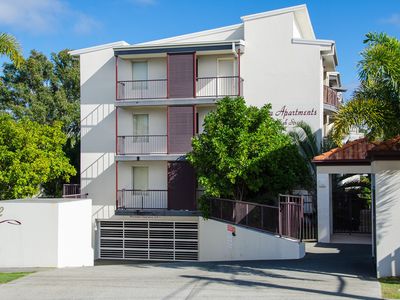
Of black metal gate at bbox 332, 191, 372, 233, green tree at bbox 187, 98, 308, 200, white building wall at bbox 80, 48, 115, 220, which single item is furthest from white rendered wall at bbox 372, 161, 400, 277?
white building wall at bbox 80, 48, 115, 220

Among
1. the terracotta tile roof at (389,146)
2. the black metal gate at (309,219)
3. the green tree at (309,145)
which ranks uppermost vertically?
the green tree at (309,145)

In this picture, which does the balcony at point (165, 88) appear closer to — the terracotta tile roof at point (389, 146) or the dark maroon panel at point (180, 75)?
the dark maroon panel at point (180, 75)

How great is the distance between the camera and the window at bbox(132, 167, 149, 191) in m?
29.9

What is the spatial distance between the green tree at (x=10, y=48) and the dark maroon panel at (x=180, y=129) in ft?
33.1

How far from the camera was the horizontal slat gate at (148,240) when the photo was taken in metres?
27.4

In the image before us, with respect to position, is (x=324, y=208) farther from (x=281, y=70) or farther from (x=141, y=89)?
(x=141, y=89)

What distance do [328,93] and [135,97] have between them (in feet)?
33.8

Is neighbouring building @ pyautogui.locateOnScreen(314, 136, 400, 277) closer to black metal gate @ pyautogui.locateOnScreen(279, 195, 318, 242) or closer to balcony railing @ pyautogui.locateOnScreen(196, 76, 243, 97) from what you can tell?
black metal gate @ pyautogui.locateOnScreen(279, 195, 318, 242)

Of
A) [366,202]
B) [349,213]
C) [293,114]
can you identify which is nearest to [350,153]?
[366,202]

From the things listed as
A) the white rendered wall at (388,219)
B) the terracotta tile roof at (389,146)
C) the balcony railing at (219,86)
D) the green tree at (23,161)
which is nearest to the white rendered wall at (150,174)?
the green tree at (23,161)

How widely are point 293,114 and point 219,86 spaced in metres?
4.07

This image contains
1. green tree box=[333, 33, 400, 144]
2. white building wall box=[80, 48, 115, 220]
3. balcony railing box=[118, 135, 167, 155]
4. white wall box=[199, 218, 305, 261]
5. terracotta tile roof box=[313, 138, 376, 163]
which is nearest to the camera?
green tree box=[333, 33, 400, 144]

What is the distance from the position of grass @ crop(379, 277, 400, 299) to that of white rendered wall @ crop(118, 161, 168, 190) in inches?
670

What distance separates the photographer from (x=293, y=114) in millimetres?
27938
